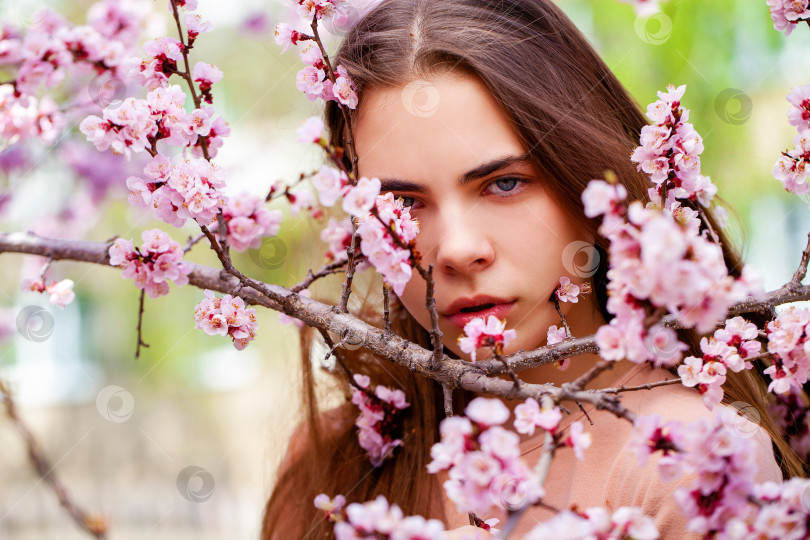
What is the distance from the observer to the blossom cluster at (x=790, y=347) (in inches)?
36.1

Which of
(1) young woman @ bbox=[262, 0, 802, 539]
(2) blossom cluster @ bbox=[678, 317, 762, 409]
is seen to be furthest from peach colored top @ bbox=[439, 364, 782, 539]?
(2) blossom cluster @ bbox=[678, 317, 762, 409]

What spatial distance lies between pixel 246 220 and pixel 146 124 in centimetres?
22

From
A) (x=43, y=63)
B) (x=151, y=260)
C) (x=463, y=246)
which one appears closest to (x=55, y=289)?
(x=151, y=260)

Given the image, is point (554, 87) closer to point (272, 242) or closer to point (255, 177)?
point (272, 242)

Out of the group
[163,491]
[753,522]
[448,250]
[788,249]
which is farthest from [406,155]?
[163,491]

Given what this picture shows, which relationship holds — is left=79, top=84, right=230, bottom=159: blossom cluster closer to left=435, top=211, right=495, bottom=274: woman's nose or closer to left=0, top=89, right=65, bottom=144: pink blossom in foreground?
left=0, top=89, right=65, bottom=144: pink blossom in foreground

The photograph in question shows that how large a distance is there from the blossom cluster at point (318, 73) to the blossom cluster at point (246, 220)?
0.67ft

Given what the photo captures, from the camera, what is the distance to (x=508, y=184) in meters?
1.18

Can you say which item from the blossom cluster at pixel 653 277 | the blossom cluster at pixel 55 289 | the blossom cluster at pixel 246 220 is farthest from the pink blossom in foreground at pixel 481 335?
the blossom cluster at pixel 55 289

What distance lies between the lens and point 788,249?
3.11 metres

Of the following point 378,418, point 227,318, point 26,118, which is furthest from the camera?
point 378,418

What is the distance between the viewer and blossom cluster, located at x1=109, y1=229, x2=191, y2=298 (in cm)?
107

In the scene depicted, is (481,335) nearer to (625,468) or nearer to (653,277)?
→ (653,277)

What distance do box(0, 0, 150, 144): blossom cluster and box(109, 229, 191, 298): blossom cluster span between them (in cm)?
31
